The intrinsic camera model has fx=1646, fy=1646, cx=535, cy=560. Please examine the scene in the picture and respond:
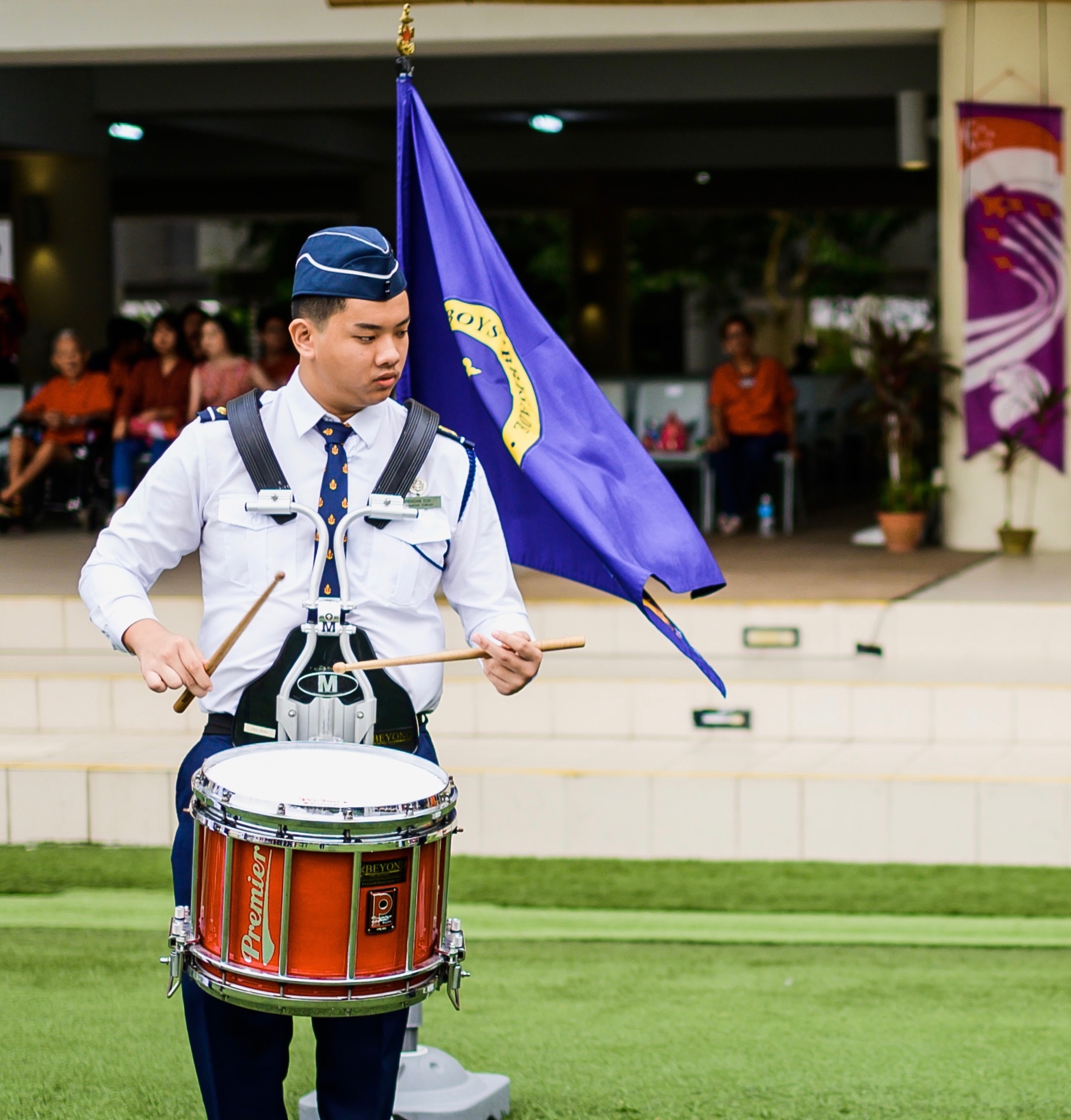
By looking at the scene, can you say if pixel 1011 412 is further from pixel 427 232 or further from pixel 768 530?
pixel 427 232

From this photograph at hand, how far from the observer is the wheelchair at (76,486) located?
10000 mm

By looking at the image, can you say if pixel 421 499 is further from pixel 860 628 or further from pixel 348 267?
pixel 860 628

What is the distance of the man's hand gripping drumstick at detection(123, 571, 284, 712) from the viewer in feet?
7.23

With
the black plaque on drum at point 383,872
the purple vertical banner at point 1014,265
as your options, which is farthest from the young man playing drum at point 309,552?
the purple vertical banner at point 1014,265

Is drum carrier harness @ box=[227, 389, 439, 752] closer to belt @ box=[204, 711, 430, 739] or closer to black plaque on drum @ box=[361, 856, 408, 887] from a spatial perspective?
belt @ box=[204, 711, 430, 739]

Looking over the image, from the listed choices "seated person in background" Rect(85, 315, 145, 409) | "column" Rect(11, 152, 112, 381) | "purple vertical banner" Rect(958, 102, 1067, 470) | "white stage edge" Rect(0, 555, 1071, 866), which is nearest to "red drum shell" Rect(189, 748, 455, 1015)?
"white stage edge" Rect(0, 555, 1071, 866)

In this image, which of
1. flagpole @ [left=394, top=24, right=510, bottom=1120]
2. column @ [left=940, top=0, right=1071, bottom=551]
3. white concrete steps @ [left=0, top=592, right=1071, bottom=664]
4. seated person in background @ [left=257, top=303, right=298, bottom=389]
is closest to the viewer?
flagpole @ [left=394, top=24, right=510, bottom=1120]

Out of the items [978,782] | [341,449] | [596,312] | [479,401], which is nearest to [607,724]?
[978,782]

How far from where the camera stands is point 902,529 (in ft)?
30.1

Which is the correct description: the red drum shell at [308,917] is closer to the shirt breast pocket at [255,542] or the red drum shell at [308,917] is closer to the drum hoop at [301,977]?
the drum hoop at [301,977]

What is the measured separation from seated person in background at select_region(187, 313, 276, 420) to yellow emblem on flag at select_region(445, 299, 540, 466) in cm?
633

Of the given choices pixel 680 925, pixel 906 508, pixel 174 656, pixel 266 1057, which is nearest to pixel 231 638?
pixel 174 656

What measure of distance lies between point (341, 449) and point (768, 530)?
809cm

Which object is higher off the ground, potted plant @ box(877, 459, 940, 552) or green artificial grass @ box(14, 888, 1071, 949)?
potted plant @ box(877, 459, 940, 552)
